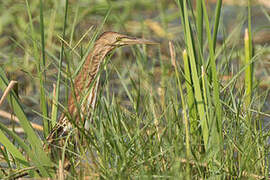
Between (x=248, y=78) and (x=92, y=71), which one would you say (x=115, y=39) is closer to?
(x=92, y=71)

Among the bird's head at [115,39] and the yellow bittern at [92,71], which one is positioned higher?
the bird's head at [115,39]

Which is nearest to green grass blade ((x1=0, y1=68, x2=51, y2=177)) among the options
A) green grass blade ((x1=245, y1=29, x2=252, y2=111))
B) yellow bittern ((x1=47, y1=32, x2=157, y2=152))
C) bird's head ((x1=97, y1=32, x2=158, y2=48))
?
yellow bittern ((x1=47, y1=32, x2=157, y2=152))

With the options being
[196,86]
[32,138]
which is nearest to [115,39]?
[196,86]

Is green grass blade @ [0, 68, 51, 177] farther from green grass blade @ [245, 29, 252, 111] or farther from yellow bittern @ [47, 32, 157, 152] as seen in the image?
green grass blade @ [245, 29, 252, 111]

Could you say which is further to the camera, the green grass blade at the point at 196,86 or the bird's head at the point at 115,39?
the bird's head at the point at 115,39

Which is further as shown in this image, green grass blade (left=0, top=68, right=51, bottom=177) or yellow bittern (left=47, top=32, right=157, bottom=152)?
yellow bittern (left=47, top=32, right=157, bottom=152)

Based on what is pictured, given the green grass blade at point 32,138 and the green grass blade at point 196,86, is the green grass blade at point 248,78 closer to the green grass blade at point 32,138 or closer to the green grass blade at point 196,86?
the green grass blade at point 196,86

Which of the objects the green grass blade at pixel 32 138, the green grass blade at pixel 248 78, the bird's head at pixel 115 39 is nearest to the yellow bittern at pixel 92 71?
the bird's head at pixel 115 39

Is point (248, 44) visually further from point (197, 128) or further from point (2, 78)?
point (2, 78)

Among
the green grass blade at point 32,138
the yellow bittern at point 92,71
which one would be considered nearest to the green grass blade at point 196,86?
the yellow bittern at point 92,71

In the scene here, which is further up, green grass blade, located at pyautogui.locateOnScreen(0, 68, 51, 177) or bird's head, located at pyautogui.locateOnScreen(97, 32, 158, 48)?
bird's head, located at pyautogui.locateOnScreen(97, 32, 158, 48)

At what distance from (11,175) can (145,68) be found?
3.53ft

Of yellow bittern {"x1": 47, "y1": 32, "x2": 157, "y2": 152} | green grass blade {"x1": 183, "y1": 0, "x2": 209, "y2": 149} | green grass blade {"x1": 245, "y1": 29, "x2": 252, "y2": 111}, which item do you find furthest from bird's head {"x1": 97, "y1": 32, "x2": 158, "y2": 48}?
green grass blade {"x1": 245, "y1": 29, "x2": 252, "y2": 111}

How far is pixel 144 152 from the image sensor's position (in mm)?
2039
